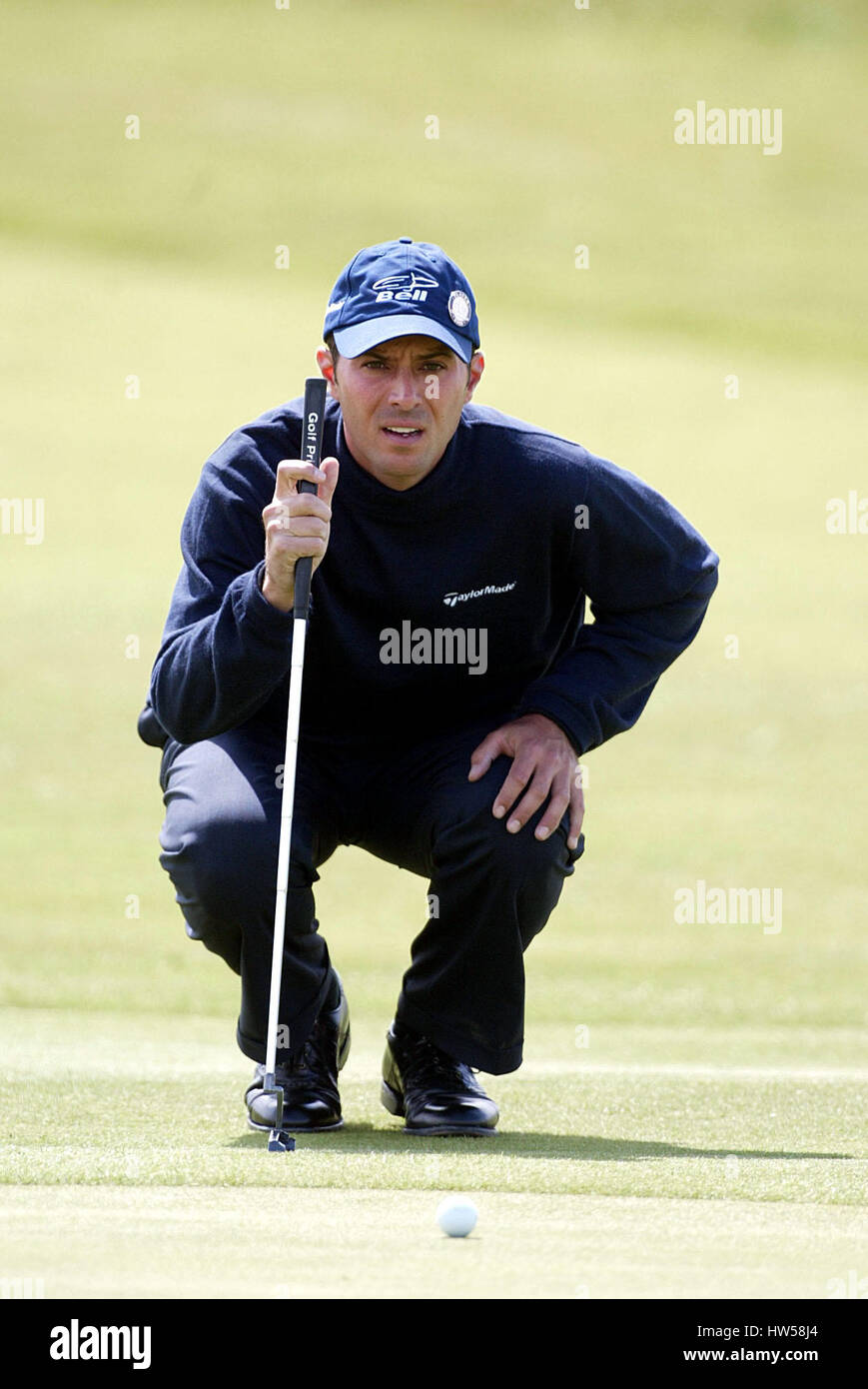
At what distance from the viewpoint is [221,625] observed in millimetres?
3938

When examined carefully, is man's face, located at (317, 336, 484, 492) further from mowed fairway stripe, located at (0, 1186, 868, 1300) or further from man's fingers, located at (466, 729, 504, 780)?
mowed fairway stripe, located at (0, 1186, 868, 1300)

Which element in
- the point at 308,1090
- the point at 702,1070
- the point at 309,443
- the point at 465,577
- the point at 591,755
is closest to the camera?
the point at 309,443

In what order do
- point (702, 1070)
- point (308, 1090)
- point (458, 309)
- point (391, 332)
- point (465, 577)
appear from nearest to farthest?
point (391, 332) < point (458, 309) < point (308, 1090) < point (465, 577) < point (702, 1070)

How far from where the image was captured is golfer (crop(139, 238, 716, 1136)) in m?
4.14

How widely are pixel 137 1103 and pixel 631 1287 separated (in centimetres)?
218

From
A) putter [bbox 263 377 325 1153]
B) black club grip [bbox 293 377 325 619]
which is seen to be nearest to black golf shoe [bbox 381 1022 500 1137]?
putter [bbox 263 377 325 1153]

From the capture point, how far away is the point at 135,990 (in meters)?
7.61

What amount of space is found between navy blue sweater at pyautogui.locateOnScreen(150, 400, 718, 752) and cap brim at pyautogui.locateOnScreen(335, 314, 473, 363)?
28cm

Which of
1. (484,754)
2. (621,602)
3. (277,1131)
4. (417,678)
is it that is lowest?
(277,1131)

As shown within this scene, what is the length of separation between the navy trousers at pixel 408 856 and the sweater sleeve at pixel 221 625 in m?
0.18
